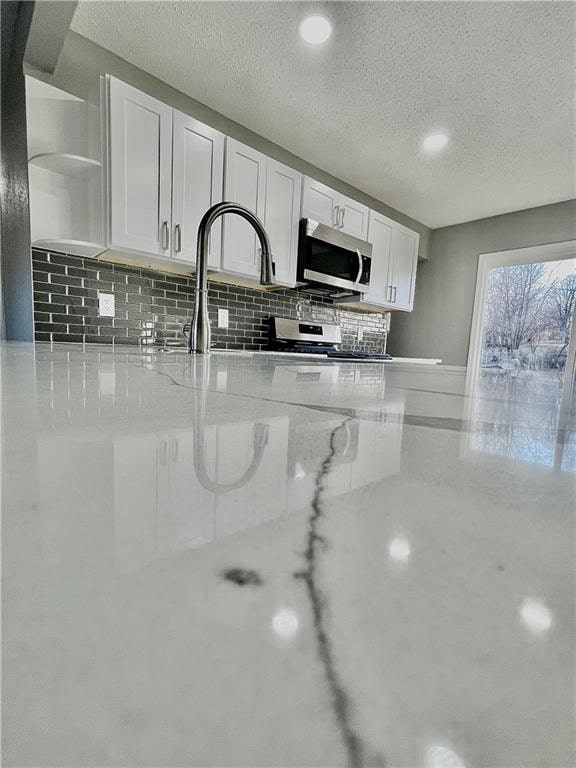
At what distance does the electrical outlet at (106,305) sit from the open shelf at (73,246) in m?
0.23

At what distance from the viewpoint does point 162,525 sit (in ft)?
0.44

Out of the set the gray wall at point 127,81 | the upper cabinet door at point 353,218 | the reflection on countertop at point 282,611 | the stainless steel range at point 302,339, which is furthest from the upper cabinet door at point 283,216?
the reflection on countertop at point 282,611

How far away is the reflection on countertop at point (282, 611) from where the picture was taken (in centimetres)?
7

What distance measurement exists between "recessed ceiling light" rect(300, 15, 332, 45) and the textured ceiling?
33 mm

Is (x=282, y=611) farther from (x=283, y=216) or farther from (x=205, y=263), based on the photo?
(x=283, y=216)

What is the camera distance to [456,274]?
13.2 ft

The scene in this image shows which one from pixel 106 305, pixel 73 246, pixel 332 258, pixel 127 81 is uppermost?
pixel 127 81

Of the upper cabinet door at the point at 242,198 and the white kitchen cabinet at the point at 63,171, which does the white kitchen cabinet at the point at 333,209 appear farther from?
the white kitchen cabinet at the point at 63,171

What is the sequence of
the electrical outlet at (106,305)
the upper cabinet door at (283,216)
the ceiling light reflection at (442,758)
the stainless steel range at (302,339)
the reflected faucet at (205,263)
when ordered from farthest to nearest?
the stainless steel range at (302,339), the upper cabinet door at (283,216), the electrical outlet at (106,305), the reflected faucet at (205,263), the ceiling light reflection at (442,758)

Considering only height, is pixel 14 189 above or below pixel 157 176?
below

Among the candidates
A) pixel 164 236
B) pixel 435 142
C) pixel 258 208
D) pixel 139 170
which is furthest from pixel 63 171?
pixel 435 142

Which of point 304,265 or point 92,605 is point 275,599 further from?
point 304,265

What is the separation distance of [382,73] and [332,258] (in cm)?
122

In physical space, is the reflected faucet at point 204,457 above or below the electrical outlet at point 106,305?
below
